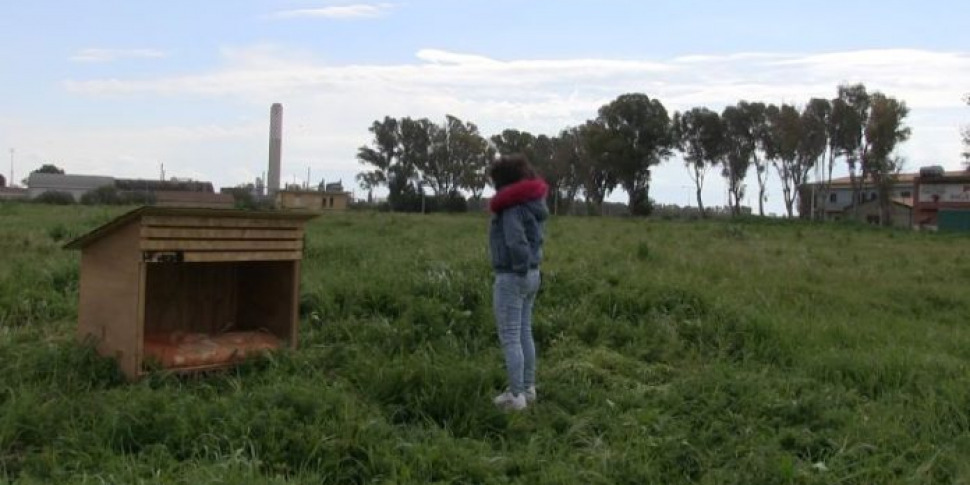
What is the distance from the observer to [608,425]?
5.18 metres

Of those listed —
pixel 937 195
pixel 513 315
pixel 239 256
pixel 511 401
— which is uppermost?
pixel 937 195

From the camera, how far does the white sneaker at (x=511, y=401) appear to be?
207 inches

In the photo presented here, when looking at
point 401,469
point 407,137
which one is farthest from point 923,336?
point 407,137

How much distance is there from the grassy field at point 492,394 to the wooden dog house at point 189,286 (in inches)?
9.4

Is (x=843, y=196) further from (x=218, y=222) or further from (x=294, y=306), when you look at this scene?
(x=218, y=222)

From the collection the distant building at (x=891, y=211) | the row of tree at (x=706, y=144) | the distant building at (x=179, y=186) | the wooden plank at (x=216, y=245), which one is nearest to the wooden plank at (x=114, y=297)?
the wooden plank at (x=216, y=245)

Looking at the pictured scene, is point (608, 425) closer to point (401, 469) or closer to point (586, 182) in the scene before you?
point (401, 469)

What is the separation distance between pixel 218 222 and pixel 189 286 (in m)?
1.39

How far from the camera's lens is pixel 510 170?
5.44m

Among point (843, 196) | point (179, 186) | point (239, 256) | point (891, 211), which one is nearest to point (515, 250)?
point (239, 256)

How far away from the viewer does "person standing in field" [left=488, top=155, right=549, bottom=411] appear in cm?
529

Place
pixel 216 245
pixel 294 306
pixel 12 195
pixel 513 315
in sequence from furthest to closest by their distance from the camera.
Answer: pixel 12 195
pixel 294 306
pixel 216 245
pixel 513 315

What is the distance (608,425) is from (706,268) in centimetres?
698

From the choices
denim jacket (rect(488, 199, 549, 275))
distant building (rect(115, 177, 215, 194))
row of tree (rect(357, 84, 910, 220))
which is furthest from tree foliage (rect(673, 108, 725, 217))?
denim jacket (rect(488, 199, 549, 275))
